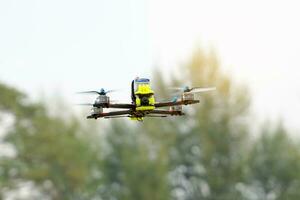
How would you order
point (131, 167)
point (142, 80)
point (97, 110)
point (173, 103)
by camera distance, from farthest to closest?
1. point (131, 167)
2. point (142, 80)
3. point (173, 103)
4. point (97, 110)

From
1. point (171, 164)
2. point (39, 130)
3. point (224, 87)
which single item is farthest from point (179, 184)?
point (39, 130)

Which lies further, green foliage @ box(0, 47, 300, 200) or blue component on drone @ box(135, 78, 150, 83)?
green foliage @ box(0, 47, 300, 200)

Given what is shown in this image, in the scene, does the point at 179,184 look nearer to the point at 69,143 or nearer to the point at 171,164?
the point at 171,164

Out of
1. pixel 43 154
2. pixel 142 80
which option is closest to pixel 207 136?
pixel 43 154

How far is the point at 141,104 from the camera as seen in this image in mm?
16609

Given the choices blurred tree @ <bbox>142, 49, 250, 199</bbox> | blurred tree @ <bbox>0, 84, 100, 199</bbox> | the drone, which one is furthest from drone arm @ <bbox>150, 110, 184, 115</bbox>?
blurred tree @ <bbox>142, 49, 250, 199</bbox>

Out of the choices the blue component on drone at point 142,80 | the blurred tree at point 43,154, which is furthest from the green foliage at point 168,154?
the blue component on drone at point 142,80

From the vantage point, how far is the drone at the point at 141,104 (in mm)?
16500

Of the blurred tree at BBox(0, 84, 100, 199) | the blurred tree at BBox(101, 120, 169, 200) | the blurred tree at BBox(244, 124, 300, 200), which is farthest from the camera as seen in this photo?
the blurred tree at BBox(244, 124, 300, 200)

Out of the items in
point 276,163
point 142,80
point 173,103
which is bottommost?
point 276,163

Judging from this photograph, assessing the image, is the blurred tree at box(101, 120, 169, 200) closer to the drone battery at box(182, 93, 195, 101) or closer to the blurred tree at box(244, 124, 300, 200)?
the blurred tree at box(244, 124, 300, 200)

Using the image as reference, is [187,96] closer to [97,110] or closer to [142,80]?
[142,80]

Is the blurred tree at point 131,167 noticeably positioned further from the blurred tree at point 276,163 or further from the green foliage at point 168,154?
the blurred tree at point 276,163

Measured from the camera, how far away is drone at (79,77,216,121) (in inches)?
650
